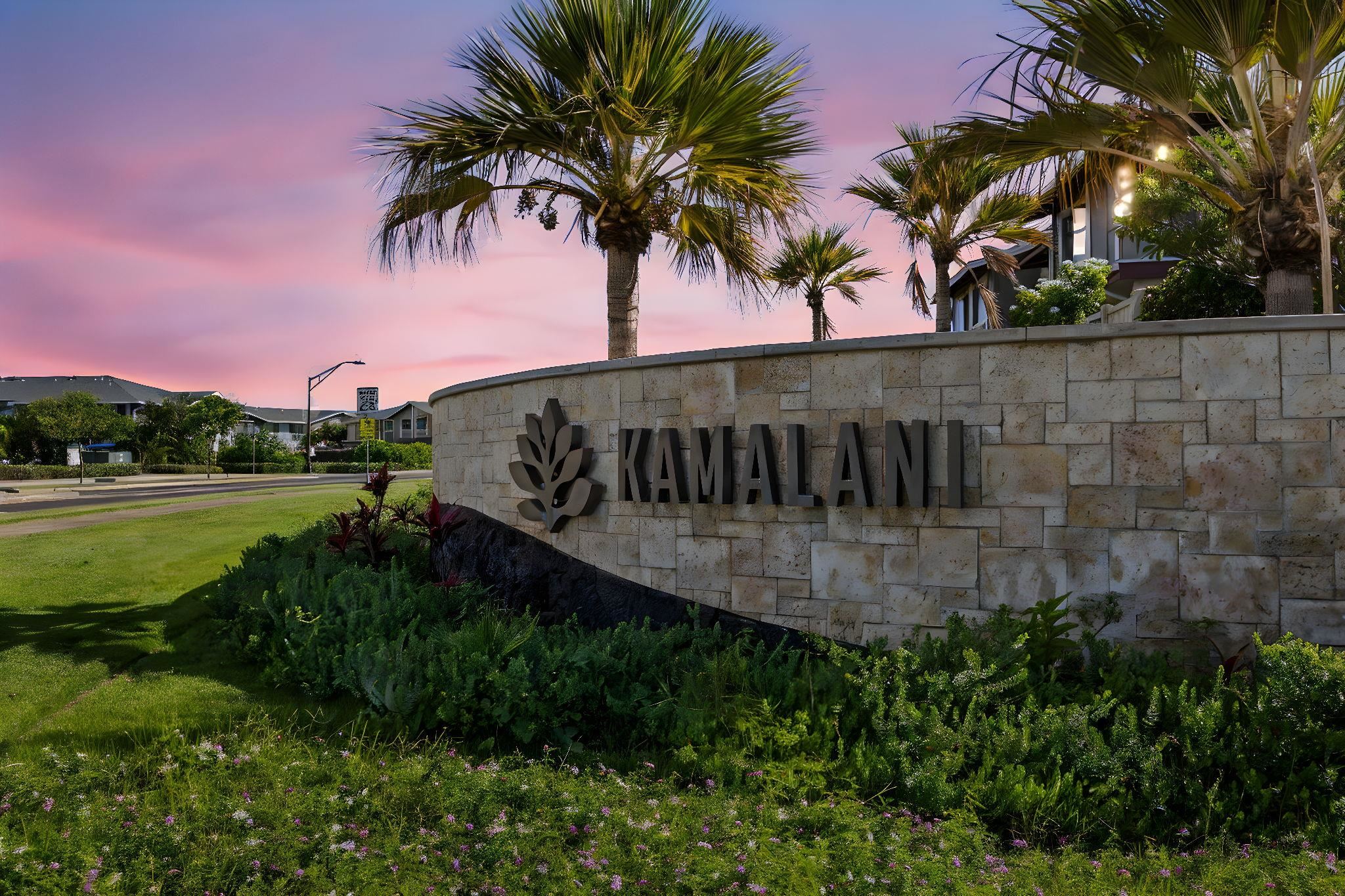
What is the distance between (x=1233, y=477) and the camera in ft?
17.6

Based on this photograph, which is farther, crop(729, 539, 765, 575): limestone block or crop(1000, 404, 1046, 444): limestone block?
crop(729, 539, 765, 575): limestone block

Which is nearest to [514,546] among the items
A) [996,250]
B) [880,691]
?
[880,691]

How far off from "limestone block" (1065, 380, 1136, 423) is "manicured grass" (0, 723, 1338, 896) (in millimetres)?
2700

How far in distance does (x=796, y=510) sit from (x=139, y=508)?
744 inches

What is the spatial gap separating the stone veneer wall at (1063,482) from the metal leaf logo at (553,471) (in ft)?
3.77

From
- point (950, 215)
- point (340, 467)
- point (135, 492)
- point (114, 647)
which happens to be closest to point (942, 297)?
point (950, 215)

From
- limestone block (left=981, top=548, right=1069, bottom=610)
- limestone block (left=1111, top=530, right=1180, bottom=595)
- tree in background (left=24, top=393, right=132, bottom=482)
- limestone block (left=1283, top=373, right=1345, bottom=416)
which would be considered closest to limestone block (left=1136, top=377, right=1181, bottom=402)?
limestone block (left=1283, top=373, right=1345, bottom=416)

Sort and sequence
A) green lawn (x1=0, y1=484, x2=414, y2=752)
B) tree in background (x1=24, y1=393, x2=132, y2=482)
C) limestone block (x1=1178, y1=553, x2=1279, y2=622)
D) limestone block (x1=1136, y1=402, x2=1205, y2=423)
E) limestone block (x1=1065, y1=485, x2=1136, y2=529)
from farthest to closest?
tree in background (x1=24, y1=393, x2=132, y2=482) → limestone block (x1=1065, y1=485, x2=1136, y2=529) → limestone block (x1=1136, y1=402, x2=1205, y2=423) → limestone block (x1=1178, y1=553, x2=1279, y2=622) → green lawn (x1=0, y1=484, x2=414, y2=752)

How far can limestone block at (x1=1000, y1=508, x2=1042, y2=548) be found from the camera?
5.69m

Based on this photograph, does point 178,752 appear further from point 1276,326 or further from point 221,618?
point 1276,326

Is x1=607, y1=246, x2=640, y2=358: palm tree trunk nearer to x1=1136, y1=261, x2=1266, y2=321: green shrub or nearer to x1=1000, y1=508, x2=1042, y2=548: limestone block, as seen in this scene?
x1=1000, y1=508, x2=1042, y2=548: limestone block

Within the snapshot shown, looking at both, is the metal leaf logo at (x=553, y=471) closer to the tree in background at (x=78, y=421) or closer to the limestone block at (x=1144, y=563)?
the limestone block at (x=1144, y=563)

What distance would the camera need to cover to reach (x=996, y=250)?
16719 millimetres

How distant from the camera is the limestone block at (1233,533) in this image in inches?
210
